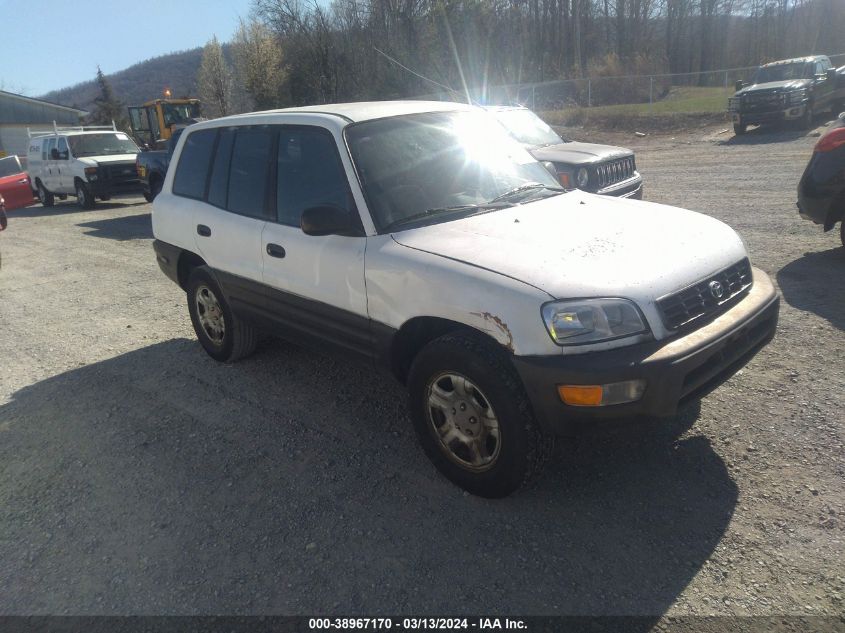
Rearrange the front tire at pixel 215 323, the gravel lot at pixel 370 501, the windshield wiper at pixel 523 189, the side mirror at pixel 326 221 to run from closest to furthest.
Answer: the gravel lot at pixel 370 501 < the side mirror at pixel 326 221 < the windshield wiper at pixel 523 189 < the front tire at pixel 215 323

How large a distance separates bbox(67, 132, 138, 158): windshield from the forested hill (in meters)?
98.9

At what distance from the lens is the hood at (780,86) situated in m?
18.4

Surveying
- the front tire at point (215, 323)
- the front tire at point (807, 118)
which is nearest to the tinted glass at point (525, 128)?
the front tire at point (215, 323)

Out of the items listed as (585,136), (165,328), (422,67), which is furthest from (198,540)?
(422,67)

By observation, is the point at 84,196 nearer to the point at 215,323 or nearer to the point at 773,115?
the point at 215,323

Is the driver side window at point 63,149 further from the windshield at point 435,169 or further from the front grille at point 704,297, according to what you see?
the front grille at point 704,297

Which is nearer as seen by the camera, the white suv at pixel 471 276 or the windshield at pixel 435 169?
the white suv at pixel 471 276

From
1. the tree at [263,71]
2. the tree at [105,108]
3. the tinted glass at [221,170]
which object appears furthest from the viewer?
the tree at [105,108]

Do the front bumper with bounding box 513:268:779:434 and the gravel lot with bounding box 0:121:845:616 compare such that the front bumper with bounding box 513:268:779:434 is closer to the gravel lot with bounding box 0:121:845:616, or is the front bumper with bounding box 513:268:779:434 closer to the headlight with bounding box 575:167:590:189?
the gravel lot with bounding box 0:121:845:616

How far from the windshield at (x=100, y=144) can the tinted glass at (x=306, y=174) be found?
15951mm

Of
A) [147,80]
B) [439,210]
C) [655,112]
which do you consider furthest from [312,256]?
[147,80]

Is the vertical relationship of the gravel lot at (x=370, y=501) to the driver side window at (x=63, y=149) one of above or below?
below

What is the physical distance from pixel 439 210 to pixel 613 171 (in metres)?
5.48

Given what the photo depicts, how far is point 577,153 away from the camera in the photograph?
848 centimetres
